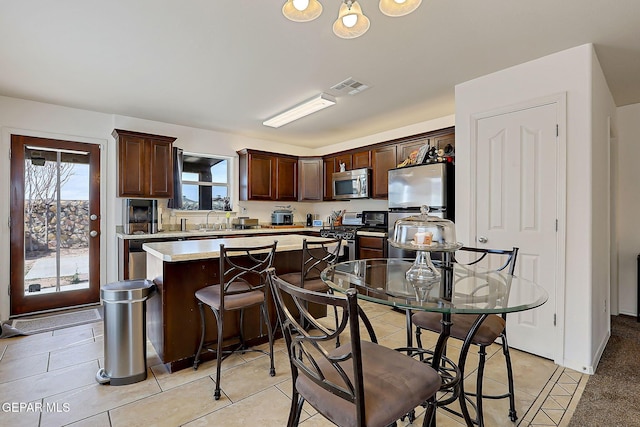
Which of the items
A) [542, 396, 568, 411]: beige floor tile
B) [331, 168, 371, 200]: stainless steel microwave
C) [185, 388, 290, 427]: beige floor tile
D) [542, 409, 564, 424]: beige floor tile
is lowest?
[542, 396, 568, 411]: beige floor tile

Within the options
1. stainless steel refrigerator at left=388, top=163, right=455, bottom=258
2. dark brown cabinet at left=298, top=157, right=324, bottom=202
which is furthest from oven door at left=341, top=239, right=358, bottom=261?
dark brown cabinet at left=298, top=157, right=324, bottom=202

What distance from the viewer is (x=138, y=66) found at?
2.80 m

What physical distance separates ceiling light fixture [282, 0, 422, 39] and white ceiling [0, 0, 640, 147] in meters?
0.48

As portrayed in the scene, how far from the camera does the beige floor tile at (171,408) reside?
1734 mm

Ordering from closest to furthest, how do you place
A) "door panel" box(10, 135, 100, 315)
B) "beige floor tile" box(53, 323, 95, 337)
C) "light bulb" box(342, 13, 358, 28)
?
"light bulb" box(342, 13, 358, 28) < "beige floor tile" box(53, 323, 95, 337) < "door panel" box(10, 135, 100, 315)

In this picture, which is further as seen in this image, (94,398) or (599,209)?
(599,209)

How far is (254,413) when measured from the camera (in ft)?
5.96

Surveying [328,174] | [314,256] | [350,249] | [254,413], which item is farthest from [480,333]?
[328,174]

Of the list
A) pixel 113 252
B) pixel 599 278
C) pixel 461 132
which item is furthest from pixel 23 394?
pixel 599 278

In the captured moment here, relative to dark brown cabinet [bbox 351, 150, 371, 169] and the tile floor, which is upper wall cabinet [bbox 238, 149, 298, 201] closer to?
dark brown cabinet [bbox 351, 150, 371, 169]

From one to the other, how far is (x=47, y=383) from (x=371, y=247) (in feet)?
11.3

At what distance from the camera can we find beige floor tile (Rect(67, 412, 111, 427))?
1.70 metres

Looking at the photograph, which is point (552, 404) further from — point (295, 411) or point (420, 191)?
point (420, 191)

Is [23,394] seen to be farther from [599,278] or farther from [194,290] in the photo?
[599,278]
